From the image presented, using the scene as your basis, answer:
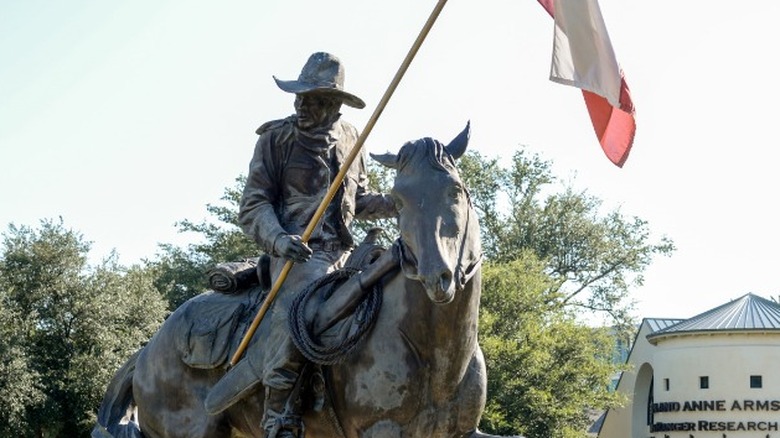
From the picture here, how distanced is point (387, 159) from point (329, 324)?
1.15m

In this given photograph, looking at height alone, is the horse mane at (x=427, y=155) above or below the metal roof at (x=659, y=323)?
below

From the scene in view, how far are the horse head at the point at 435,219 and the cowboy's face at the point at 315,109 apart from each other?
1471 millimetres

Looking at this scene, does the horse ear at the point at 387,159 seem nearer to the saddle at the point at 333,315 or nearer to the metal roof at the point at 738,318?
the saddle at the point at 333,315

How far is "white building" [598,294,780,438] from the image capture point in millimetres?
62969

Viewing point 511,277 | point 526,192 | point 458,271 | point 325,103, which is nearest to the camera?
point 458,271

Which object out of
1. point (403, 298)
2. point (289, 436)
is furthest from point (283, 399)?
point (403, 298)

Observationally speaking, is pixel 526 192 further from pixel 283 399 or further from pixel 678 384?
pixel 283 399

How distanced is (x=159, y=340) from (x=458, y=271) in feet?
10.7

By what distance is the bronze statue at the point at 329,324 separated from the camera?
7520mm

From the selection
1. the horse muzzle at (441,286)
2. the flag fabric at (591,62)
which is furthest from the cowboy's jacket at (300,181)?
the horse muzzle at (441,286)

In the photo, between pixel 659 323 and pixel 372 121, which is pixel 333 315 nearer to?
pixel 372 121

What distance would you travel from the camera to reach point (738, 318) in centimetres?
6488

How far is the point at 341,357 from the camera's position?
801 centimetres

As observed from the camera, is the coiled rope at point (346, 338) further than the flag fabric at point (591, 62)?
No
